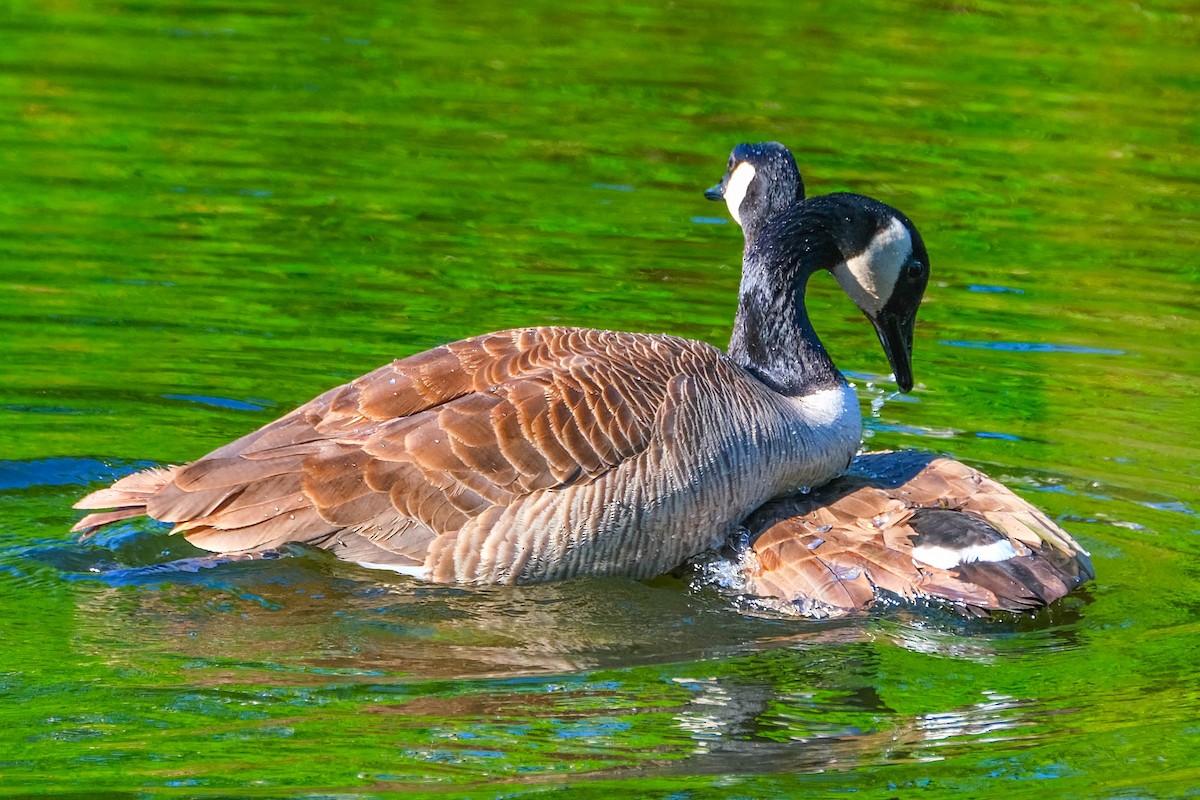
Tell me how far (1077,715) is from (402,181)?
1001cm

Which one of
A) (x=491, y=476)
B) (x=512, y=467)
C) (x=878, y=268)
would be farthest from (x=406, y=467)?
(x=878, y=268)

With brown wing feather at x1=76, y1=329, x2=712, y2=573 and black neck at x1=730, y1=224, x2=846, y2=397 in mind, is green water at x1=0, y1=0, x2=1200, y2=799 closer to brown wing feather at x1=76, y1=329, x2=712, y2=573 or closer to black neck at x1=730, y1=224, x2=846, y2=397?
brown wing feather at x1=76, y1=329, x2=712, y2=573

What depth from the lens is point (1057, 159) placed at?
18.0 m

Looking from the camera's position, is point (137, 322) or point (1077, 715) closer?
point (1077, 715)

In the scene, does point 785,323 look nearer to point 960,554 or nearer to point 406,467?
→ point 960,554

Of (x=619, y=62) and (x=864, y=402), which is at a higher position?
(x=619, y=62)

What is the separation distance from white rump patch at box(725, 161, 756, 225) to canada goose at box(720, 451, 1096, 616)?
274 cm

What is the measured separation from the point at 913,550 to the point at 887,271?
2057 mm

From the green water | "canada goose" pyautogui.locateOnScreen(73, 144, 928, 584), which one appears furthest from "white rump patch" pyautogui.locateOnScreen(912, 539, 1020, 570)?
"canada goose" pyautogui.locateOnScreen(73, 144, 928, 584)

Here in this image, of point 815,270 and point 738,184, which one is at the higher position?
point 738,184

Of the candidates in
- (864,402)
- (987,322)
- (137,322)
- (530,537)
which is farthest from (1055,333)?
(137,322)

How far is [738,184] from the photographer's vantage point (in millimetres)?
11586

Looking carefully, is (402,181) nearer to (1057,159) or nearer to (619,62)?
(619,62)

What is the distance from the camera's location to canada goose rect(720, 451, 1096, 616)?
8.59 metres
